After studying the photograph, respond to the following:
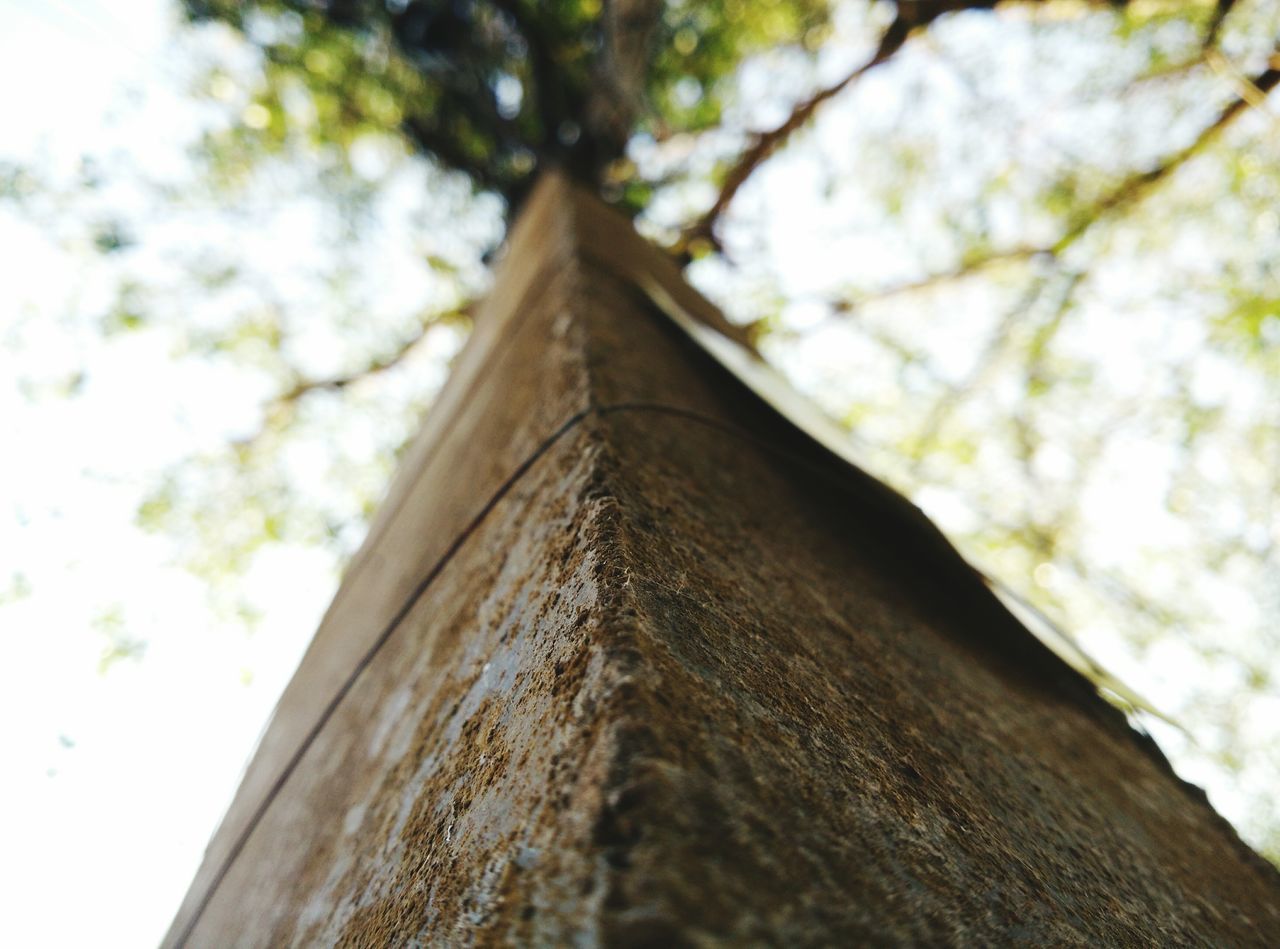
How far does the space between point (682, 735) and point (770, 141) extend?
6.62m

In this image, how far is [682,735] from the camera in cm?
45

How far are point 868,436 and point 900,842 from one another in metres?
6.38

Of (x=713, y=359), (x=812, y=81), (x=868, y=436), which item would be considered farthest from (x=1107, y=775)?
(x=812, y=81)

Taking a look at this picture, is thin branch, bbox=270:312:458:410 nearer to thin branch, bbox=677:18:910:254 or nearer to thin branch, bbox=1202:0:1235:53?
thin branch, bbox=677:18:910:254

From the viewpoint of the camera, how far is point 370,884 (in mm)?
649

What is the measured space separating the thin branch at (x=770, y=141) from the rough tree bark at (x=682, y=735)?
4.91 m

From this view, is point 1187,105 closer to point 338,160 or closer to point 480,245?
point 480,245

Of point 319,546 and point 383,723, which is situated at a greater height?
point 319,546

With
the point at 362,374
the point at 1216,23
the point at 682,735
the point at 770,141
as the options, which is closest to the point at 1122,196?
the point at 1216,23

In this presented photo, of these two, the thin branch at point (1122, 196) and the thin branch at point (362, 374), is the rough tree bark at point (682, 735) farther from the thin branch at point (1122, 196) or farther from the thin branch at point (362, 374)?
the thin branch at point (362, 374)

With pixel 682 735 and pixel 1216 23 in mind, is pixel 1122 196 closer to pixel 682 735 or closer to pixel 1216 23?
pixel 1216 23

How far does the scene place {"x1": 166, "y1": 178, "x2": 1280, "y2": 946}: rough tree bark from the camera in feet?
1.36

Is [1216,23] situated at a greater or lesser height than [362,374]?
lesser

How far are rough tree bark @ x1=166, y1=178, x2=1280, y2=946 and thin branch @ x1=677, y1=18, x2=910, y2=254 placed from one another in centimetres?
491
